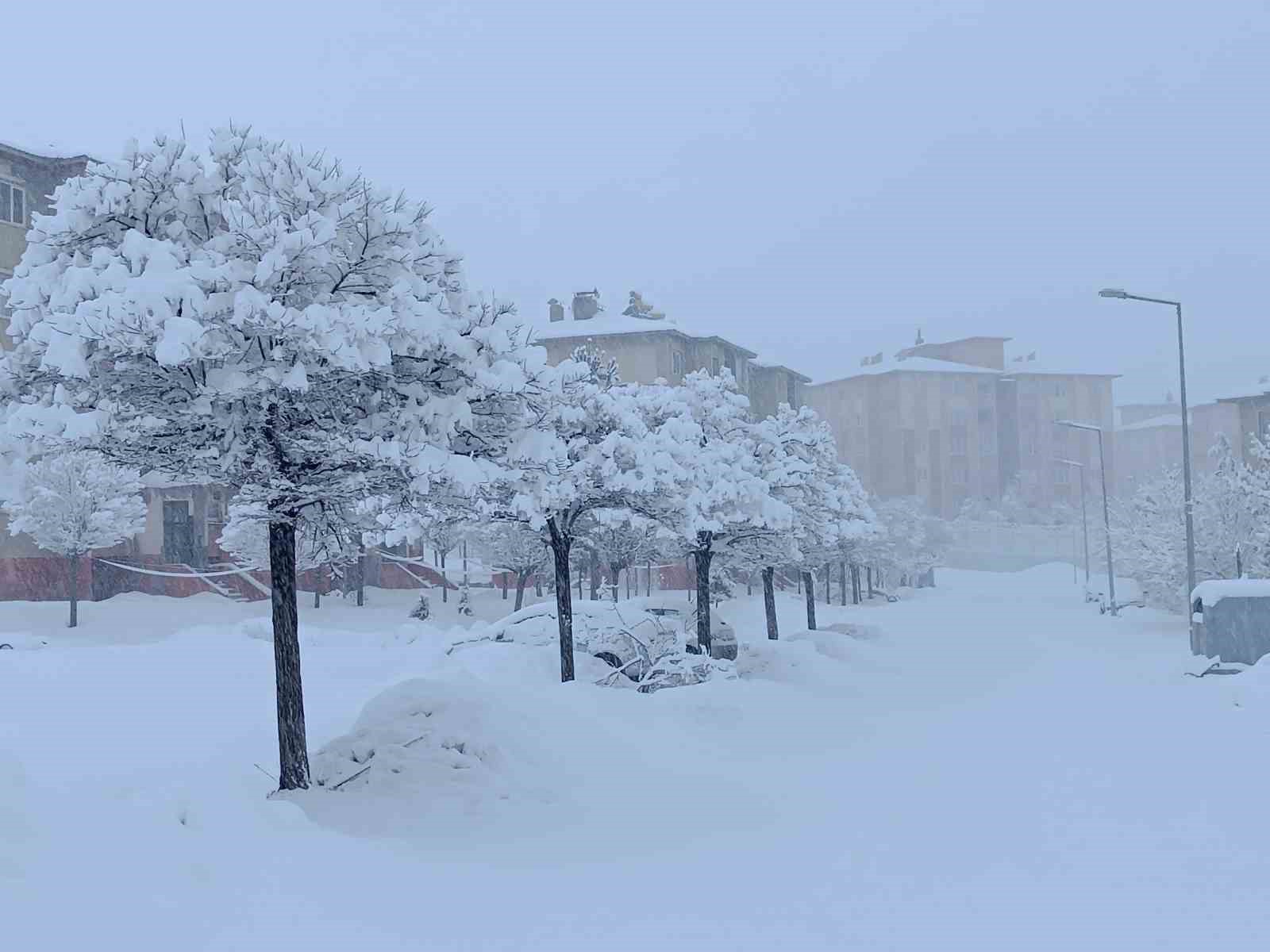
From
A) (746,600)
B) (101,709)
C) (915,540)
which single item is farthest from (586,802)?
(915,540)

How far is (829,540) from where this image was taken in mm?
33500

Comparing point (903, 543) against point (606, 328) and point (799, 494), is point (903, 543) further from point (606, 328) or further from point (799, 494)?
point (799, 494)

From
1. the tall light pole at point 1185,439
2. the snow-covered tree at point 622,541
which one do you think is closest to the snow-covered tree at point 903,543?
the snow-covered tree at point 622,541

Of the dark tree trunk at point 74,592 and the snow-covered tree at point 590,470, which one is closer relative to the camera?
the snow-covered tree at point 590,470

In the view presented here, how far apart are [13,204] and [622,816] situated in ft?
120

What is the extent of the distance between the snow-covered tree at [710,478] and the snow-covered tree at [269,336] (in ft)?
26.9

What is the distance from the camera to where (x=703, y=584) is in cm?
2450

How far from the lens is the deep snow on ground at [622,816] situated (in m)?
6.98

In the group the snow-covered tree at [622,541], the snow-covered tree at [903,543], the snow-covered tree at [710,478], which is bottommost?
the snow-covered tree at [903,543]

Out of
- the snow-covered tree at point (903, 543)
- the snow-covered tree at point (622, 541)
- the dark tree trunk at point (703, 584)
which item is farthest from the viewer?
the snow-covered tree at point (903, 543)

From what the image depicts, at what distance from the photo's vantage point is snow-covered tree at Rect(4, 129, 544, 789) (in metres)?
8.94

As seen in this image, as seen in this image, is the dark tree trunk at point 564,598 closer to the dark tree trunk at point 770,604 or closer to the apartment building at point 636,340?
the dark tree trunk at point 770,604

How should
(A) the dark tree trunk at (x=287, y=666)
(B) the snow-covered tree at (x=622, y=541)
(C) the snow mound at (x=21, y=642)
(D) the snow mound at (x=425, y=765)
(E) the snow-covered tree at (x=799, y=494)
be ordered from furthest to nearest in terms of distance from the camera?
(C) the snow mound at (x=21, y=642)
(E) the snow-covered tree at (x=799, y=494)
(B) the snow-covered tree at (x=622, y=541)
(A) the dark tree trunk at (x=287, y=666)
(D) the snow mound at (x=425, y=765)

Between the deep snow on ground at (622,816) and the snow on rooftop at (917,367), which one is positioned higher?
the snow on rooftop at (917,367)
